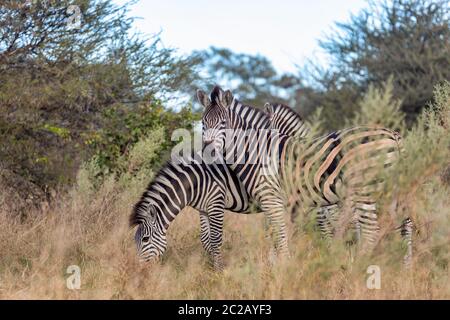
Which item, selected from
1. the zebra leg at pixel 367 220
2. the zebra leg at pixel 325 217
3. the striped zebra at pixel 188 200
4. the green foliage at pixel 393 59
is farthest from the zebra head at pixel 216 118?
the green foliage at pixel 393 59

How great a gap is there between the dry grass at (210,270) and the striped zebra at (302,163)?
1.63 feet

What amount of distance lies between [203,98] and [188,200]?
3.50ft

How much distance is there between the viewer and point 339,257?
462cm

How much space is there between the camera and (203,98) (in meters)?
6.50

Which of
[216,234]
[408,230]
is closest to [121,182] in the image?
[216,234]

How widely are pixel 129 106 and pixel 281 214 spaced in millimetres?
4901

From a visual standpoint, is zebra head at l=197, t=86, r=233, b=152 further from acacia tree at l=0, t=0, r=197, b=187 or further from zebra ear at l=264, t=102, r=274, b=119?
acacia tree at l=0, t=0, r=197, b=187

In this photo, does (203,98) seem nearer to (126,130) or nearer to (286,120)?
(286,120)

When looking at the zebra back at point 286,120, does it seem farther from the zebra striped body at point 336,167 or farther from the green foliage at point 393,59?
the green foliage at point 393,59

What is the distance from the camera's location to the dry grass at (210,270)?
15.4 feet

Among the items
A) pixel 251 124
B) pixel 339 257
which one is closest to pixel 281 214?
pixel 251 124

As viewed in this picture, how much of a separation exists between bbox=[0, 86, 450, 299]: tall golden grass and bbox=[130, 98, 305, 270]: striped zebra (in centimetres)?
24

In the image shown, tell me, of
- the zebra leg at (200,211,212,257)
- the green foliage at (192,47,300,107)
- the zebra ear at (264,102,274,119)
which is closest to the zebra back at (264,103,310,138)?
the zebra ear at (264,102,274,119)
